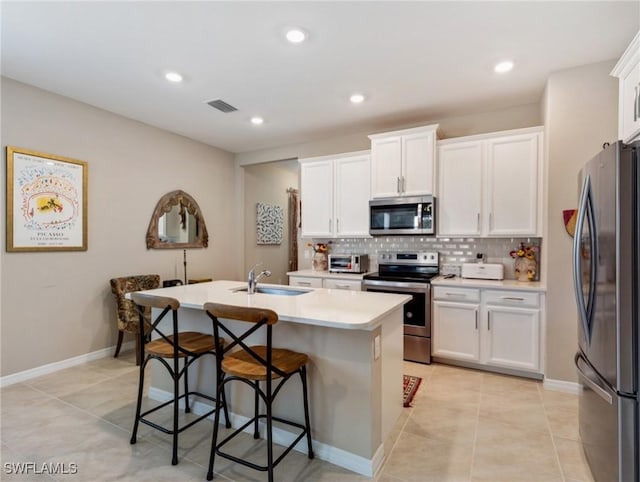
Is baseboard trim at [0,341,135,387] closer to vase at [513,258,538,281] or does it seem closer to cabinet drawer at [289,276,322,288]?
cabinet drawer at [289,276,322,288]

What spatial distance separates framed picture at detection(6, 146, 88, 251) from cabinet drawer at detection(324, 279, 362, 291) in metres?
2.79

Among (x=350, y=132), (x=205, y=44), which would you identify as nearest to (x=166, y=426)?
(x=205, y=44)

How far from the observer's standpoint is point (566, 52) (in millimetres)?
2668

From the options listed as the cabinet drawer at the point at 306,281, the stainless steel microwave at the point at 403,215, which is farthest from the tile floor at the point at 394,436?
the cabinet drawer at the point at 306,281

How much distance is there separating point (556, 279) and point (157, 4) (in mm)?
3746

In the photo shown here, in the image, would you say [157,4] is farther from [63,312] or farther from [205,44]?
[63,312]

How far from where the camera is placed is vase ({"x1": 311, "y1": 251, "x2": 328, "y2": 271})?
4.84 meters

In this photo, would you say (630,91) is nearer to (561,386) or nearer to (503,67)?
(503,67)

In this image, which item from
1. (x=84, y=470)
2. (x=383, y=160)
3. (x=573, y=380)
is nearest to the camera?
(x=84, y=470)

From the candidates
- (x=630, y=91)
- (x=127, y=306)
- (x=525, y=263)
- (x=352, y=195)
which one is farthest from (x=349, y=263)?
(x=630, y=91)

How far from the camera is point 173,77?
3.05 m

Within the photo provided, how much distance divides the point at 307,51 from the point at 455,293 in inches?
106

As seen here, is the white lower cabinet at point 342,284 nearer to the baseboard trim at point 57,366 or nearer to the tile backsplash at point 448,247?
the tile backsplash at point 448,247

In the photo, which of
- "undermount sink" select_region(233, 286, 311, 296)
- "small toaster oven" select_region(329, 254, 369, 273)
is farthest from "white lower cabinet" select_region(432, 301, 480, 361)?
"undermount sink" select_region(233, 286, 311, 296)
